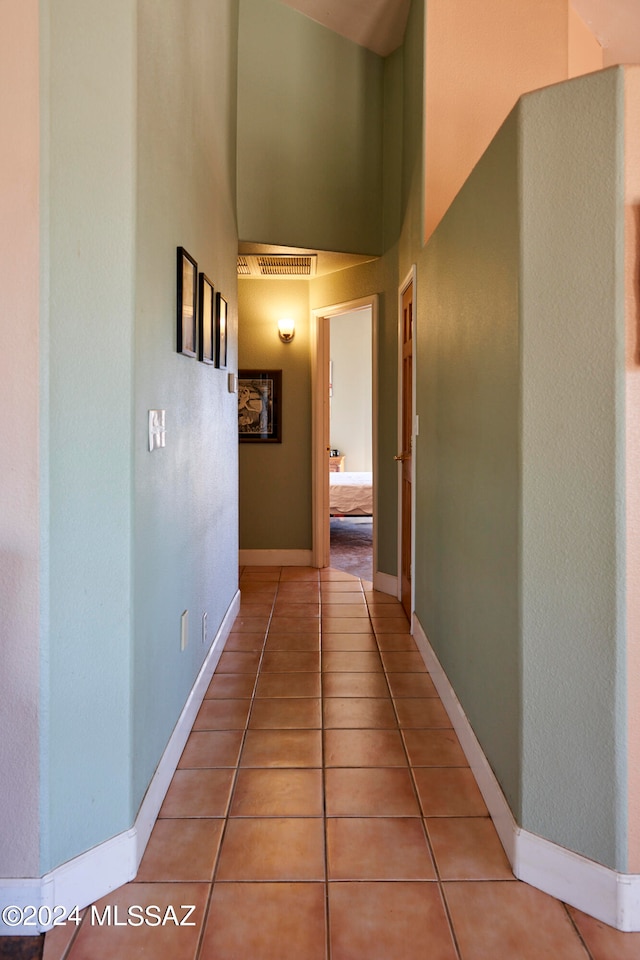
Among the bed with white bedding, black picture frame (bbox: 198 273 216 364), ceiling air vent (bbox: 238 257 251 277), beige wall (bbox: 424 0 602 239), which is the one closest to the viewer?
black picture frame (bbox: 198 273 216 364)

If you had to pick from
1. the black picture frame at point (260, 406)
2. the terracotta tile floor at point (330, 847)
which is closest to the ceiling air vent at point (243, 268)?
the black picture frame at point (260, 406)

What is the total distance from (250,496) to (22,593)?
420 centimetres

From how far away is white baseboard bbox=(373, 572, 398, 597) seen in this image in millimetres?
4758

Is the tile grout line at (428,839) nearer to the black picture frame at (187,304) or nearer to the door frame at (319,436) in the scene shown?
the black picture frame at (187,304)

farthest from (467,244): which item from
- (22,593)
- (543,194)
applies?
(22,593)

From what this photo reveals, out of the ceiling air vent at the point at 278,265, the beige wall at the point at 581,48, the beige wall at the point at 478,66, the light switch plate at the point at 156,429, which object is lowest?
the light switch plate at the point at 156,429

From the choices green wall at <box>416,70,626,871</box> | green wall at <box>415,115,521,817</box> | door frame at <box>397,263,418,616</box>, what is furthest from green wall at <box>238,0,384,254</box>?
green wall at <box>416,70,626,871</box>

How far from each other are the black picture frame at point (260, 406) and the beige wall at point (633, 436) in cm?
428

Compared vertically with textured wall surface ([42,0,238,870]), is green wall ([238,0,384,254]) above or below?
above

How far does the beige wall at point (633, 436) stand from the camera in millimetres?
1584

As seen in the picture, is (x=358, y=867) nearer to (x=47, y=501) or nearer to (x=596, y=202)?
(x=47, y=501)

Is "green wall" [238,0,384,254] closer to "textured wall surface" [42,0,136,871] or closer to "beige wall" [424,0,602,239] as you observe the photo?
"beige wall" [424,0,602,239]

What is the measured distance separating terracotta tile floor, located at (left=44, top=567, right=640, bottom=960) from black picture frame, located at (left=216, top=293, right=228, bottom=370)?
5.29 ft

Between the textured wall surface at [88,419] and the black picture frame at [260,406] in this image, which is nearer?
the textured wall surface at [88,419]
